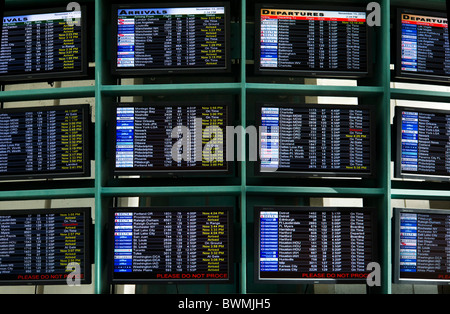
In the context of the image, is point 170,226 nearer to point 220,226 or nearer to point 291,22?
point 220,226

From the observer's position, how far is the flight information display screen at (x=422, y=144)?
275 centimetres

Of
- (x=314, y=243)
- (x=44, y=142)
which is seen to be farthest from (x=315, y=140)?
(x=44, y=142)

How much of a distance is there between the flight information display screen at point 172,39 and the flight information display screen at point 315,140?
1.56 ft

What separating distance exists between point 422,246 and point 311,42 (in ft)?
4.46

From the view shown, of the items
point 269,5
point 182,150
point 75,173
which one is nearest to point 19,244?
point 75,173

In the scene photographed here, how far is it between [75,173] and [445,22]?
2.42 m

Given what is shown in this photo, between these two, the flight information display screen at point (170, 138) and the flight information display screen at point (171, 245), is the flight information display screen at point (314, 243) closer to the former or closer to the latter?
the flight information display screen at point (171, 245)

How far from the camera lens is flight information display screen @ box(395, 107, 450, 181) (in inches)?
108

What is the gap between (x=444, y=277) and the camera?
2.68 metres

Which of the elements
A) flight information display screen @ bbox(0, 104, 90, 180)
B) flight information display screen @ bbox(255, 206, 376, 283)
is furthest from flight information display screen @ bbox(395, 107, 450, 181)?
flight information display screen @ bbox(0, 104, 90, 180)

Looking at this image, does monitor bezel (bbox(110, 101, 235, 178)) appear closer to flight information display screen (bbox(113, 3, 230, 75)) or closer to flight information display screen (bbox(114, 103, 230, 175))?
flight information display screen (bbox(114, 103, 230, 175))

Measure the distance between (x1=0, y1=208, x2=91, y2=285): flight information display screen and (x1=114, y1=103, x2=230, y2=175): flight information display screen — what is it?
41 cm

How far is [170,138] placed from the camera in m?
2.74

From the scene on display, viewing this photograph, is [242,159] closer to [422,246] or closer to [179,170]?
[179,170]
